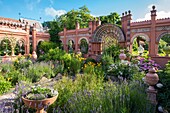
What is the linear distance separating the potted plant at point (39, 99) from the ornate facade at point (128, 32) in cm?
861

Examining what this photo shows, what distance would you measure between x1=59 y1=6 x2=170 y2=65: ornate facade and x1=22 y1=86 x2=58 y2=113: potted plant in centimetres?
861

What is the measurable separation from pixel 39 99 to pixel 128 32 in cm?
1077

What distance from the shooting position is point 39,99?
2928 millimetres

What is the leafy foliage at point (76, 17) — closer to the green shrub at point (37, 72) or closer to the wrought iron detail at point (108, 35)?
the wrought iron detail at point (108, 35)

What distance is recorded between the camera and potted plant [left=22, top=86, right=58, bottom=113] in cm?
282

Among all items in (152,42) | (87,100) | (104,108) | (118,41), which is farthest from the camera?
(118,41)

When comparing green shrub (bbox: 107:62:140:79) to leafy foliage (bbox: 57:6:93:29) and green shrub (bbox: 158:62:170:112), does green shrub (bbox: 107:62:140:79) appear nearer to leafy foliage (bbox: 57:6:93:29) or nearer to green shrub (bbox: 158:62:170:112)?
green shrub (bbox: 158:62:170:112)

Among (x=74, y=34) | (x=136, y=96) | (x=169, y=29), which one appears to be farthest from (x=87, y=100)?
(x=74, y=34)

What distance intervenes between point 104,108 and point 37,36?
58.0ft

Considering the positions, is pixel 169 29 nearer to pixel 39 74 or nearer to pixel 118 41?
pixel 118 41

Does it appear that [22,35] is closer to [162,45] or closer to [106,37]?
[106,37]

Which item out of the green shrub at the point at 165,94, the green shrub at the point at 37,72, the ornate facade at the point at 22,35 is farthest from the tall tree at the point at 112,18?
the green shrub at the point at 165,94

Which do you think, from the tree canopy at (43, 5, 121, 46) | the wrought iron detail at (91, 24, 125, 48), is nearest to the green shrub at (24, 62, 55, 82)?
the wrought iron detail at (91, 24, 125, 48)

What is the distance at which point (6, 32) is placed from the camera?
15289 mm
